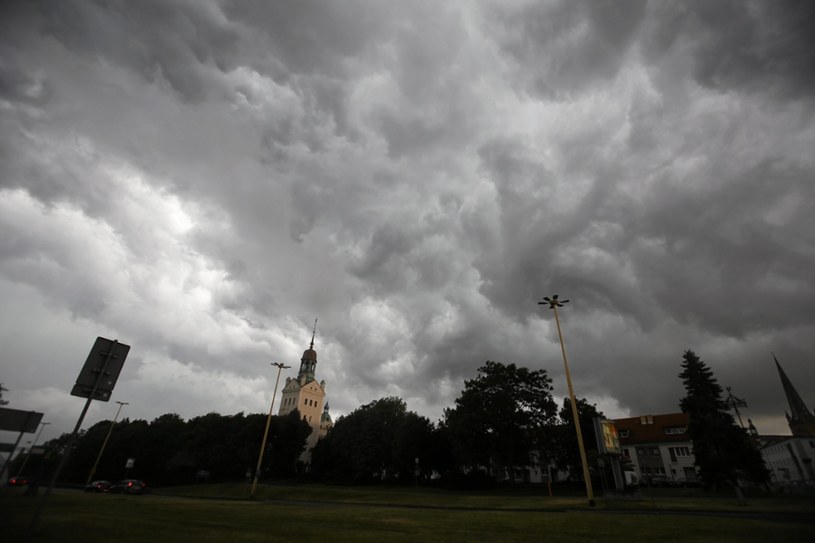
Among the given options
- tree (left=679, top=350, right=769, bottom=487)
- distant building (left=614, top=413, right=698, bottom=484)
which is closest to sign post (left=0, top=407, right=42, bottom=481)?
tree (left=679, top=350, right=769, bottom=487)

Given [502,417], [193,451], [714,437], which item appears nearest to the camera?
[714,437]

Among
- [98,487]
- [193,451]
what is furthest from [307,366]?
[98,487]

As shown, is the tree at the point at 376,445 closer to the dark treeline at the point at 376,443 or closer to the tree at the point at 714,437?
the dark treeline at the point at 376,443

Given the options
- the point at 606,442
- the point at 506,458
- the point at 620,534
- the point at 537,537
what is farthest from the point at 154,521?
the point at 506,458

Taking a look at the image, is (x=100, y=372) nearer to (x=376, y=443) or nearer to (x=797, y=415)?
(x=797, y=415)

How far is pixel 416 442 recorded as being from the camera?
6738cm

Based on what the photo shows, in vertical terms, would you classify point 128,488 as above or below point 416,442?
below

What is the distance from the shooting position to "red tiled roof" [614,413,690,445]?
235ft

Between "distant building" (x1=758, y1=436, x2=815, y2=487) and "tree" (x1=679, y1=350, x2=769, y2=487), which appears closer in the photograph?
"distant building" (x1=758, y1=436, x2=815, y2=487)

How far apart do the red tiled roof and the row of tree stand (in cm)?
1848

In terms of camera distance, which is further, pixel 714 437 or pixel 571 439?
pixel 571 439

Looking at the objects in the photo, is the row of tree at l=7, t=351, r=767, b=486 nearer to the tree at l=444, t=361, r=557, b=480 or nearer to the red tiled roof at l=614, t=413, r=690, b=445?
the tree at l=444, t=361, r=557, b=480

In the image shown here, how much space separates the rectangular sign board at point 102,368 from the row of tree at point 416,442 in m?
43.8

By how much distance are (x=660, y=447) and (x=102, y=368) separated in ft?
289
